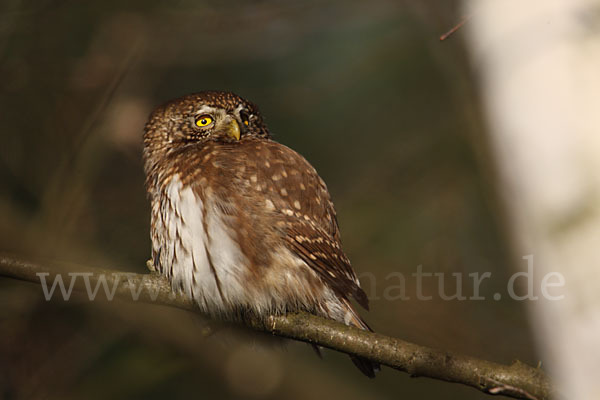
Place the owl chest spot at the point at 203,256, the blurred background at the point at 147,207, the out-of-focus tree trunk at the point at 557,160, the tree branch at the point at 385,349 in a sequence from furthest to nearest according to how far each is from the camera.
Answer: the blurred background at the point at 147,207 < the owl chest spot at the point at 203,256 < the tree branch at the point at 385,349 < the out-of-focus tree trunk at the point at 557,160

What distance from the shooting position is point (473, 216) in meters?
6.22

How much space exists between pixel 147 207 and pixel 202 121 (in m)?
1.96

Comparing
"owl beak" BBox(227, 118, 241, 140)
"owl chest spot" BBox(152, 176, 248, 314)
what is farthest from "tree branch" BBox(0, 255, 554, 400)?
"owl beak" BBox(227, 118, 241, 140)

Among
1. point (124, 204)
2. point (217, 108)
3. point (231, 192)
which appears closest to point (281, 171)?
point (231, 192)

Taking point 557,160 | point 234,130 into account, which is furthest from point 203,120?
point 557,160

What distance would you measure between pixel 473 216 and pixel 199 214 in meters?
3.72

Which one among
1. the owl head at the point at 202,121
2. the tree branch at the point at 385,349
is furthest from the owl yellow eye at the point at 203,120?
the tree branch at the point at 385,349

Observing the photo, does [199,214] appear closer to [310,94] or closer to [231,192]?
[231,192]

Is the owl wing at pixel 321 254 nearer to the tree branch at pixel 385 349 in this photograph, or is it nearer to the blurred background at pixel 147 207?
the tree branch at pixel 385 349

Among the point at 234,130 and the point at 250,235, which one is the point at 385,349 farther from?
the point at 234,130

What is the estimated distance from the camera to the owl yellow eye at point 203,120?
3.58 meters

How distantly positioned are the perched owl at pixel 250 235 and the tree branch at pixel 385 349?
0.92 feet

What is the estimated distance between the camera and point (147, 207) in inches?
212

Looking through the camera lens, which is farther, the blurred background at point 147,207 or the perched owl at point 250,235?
the blurred background at point 147,207
